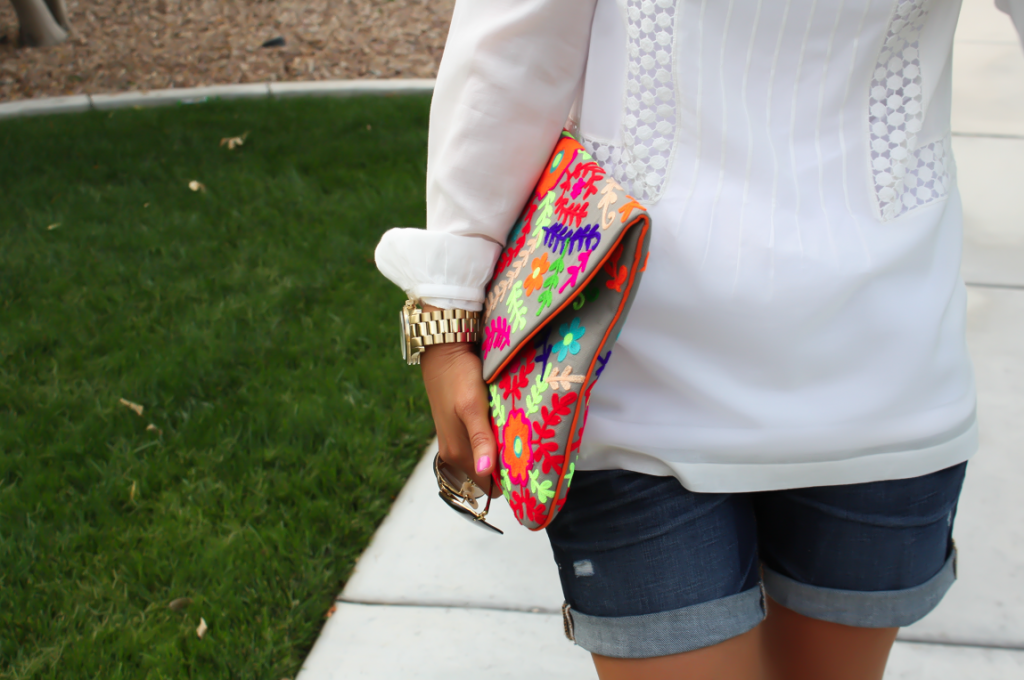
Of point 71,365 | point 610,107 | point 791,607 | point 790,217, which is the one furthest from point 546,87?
point 71,365

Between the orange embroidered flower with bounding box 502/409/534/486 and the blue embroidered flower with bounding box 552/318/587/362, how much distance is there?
0.08 meters

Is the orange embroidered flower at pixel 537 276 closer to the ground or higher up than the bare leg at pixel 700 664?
higher up

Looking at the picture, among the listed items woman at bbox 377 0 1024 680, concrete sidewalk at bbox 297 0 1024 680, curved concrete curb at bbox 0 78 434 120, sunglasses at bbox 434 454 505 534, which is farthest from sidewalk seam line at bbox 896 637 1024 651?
curved concrete curb at bbox 0 78 434 120

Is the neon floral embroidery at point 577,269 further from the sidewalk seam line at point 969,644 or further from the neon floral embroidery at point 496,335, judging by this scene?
the sidewalk seam line at point 969,644

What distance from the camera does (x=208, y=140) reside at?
5.38 m

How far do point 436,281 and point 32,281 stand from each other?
3617mm

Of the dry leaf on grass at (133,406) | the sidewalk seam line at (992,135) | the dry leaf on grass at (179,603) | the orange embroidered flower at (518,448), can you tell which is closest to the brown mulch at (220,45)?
the sidewalk seam line at (992,135)

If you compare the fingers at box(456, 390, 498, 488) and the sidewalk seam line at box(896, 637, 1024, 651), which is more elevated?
the fingers at box(456, 390, 498, 488)

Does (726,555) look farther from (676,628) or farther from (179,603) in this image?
(179,603)

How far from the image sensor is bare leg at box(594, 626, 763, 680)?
1.00m

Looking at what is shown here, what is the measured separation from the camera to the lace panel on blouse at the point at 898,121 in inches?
35.8

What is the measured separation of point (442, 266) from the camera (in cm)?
101

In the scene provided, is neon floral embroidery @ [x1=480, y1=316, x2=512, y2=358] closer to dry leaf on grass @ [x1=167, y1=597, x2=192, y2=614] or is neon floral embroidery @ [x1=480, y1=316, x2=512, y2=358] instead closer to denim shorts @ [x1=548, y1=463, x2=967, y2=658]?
denim shorts @ [x1=548, y1=463, x2=967, y2=658]

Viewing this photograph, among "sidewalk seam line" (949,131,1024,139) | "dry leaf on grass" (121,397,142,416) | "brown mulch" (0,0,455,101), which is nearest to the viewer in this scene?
"dry leaf on grass" (121,397,142,416)
